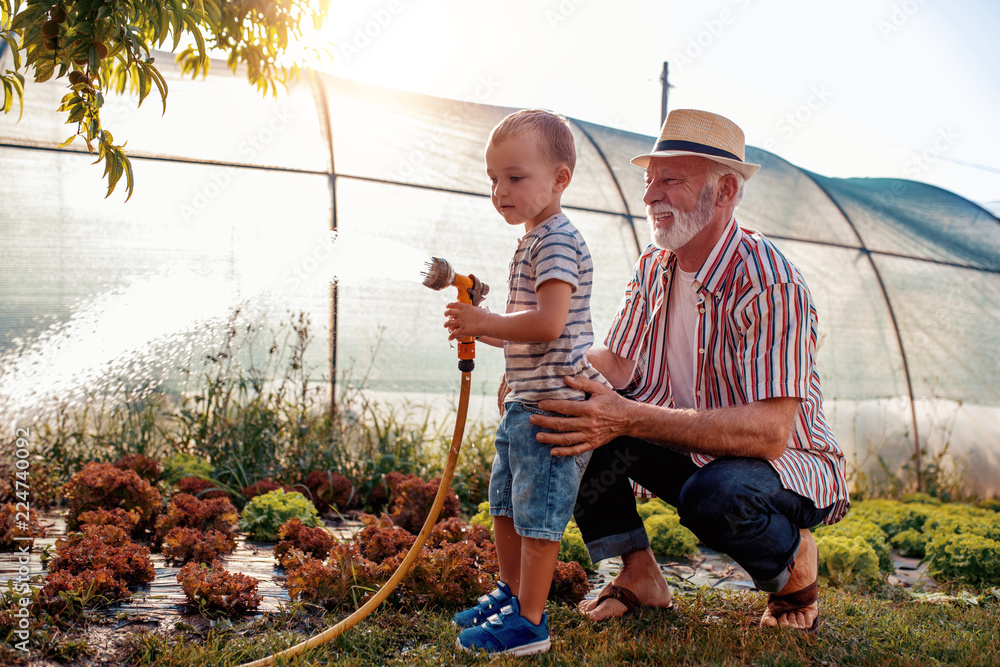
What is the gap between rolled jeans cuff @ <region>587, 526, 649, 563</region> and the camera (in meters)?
2.91

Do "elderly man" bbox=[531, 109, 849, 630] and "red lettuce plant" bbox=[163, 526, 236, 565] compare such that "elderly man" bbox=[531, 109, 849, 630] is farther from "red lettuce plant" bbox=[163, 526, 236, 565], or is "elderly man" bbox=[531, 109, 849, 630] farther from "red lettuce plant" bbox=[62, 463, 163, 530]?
"red lettuce plant" bbox=[62, 463, 163, 530]

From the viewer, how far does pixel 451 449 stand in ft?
8.07

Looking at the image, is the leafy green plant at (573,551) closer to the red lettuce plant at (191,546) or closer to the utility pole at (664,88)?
the red lettuce plant at (191,546)

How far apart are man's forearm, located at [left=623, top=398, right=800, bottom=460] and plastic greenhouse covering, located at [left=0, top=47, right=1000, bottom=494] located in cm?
200

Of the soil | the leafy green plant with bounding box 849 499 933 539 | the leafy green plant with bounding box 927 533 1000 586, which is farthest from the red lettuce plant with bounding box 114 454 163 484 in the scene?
the leafy green plant with bounding box 849 499 933 539

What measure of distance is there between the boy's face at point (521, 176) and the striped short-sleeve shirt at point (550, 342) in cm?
9

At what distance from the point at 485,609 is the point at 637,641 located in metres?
0.55

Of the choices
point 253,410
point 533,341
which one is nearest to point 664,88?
point 253,410

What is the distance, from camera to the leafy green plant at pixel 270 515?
3.63 meters

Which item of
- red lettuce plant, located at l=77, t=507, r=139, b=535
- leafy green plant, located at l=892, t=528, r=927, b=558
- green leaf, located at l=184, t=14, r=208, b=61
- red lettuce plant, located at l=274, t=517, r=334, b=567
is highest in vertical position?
green leaf, located at l=184, t=14, r=208, b=61

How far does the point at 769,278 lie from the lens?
8.64 feet

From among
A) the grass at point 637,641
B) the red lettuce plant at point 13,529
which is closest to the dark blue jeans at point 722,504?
the grass at point 637,641

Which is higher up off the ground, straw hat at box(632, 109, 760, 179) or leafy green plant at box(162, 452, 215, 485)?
straw hat at box(632, 109, 760, 179)

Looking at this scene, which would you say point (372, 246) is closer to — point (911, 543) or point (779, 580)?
point (779, 580)
